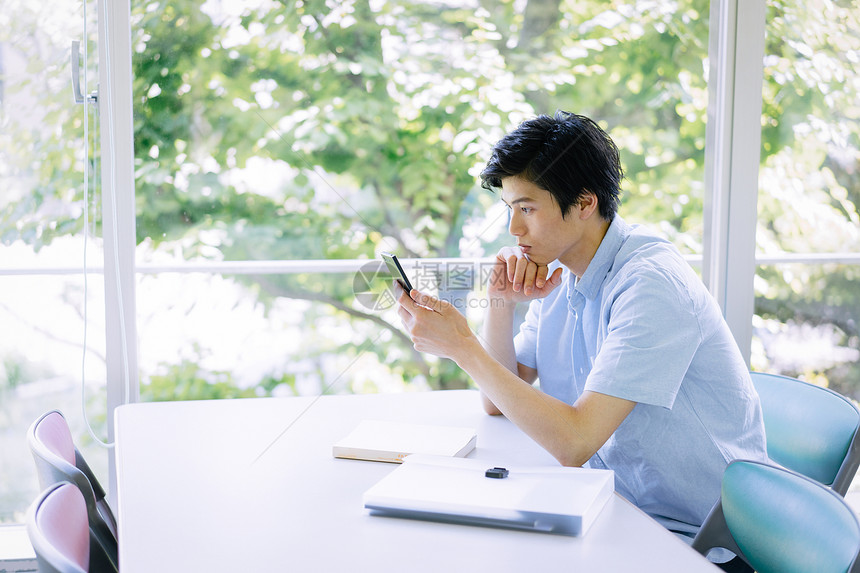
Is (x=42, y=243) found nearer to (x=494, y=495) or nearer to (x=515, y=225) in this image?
(x=515, y=225)

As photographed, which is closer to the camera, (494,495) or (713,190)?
(494,495)

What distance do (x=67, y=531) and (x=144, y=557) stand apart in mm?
93

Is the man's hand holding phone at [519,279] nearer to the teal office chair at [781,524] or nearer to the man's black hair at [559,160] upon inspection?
the man's black hair at [559,160]

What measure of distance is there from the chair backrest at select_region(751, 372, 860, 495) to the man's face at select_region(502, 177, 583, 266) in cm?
46

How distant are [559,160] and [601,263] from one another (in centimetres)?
18

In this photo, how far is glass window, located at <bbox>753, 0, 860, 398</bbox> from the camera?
2.16m

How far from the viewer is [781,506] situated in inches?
33.9

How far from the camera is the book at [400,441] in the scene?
1126 millimetres

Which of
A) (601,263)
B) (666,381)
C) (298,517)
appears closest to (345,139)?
(601,263)

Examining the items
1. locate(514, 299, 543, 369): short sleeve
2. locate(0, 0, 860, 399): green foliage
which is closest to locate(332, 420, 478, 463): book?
locate(514, 299, 543, 369): short sleeve

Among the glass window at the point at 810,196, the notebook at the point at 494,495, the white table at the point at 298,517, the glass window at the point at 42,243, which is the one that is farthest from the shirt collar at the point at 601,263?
the glass window at the point at 42,243

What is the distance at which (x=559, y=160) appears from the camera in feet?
4.17

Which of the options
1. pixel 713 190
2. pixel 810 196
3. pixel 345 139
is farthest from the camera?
pixel 345 139

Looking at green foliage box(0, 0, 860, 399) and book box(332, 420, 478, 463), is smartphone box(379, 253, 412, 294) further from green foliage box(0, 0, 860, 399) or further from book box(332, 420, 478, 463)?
green foliage box(0, 0, 860, 399)
